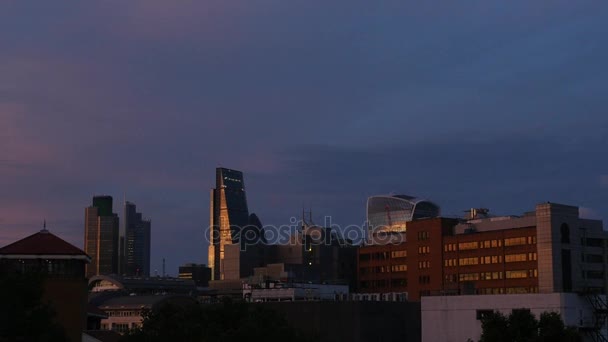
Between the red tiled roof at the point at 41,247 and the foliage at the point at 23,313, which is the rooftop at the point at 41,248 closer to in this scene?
the red tiled roof at the point at 41,247

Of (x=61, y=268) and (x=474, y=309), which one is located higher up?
(x=61, y=268)

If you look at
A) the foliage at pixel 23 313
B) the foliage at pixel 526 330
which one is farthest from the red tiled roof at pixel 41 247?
the foliage at pixel 526 330

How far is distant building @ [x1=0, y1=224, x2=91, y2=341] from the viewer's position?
3984 inches

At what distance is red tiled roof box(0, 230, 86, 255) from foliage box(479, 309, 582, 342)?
4630cm

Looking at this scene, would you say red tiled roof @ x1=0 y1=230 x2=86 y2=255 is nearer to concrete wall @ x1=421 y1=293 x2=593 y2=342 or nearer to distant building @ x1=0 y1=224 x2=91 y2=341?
distant building @ x1=0 y1=224 x2=91 y2=341

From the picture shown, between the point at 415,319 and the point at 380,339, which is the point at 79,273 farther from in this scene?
the point at 415,319

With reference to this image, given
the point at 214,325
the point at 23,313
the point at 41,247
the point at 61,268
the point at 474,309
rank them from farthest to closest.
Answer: the point at 474,309
the point at 41,247
the point at 61,268
the point at 214,325
the point at 23,313

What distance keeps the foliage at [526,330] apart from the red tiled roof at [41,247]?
46301 millimetres

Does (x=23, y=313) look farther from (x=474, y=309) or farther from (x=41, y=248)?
(x=474, y=309)

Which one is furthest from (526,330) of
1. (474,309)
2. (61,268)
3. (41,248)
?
(474,309)

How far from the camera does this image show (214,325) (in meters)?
87.1

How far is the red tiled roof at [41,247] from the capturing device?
103938 millimetres

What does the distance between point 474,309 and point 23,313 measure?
10024cm

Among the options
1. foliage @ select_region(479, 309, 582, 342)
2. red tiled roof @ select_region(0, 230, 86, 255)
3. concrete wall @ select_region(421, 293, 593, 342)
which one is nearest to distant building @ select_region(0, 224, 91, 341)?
red tiled roof @ select_region(0, 230, 86, 255)
